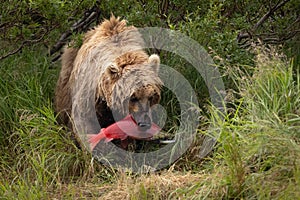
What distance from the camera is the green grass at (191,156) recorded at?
4754 millimetres

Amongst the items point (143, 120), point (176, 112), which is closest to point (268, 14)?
point (176, 112)

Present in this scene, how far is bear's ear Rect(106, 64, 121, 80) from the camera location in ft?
19.9

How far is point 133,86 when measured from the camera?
5977 millimetres

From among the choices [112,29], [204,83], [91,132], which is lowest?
[91,132]

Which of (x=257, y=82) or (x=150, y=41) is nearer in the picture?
(x=257, y=82)

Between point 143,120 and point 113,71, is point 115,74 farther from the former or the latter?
point 143,120

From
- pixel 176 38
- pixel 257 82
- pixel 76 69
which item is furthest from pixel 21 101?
pixel 257 82

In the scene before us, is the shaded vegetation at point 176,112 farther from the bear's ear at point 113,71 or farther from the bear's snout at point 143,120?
the bear's ear at point 113,71

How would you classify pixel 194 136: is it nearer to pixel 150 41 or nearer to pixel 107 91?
pixel 107 91

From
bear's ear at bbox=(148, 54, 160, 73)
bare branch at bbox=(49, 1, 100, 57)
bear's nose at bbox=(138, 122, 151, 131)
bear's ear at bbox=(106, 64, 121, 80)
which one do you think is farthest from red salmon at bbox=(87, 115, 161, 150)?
bare branch at bbox=(49, 1, 100, 57)

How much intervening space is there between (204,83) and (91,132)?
3.58 ft

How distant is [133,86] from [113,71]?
0.23m

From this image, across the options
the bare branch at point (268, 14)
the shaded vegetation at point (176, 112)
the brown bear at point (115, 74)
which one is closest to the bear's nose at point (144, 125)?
the brown bear at point (115, 74)

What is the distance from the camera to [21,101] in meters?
6.68
